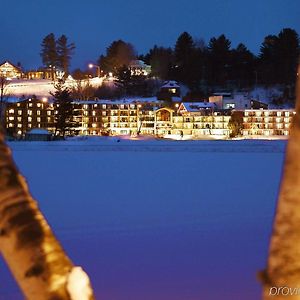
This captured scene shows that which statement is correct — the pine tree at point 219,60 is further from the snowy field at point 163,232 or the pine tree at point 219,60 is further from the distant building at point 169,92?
the snowy field at point 163,232

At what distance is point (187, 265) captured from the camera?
6.39m

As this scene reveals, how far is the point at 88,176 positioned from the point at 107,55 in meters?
101

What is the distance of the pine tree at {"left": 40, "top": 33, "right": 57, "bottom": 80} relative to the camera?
121 meters

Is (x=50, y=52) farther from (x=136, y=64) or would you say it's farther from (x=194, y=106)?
(x=194, y=106)

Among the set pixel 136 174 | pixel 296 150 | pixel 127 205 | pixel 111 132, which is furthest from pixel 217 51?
pixel 296 150

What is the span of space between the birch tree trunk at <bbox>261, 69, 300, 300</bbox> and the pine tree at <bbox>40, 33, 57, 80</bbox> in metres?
121

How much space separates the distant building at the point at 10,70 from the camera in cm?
12401

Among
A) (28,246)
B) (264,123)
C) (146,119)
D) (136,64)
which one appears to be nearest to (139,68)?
(136,64)

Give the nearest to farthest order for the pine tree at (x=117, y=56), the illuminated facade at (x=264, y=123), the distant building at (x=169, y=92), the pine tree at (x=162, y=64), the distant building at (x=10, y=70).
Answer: the illuminated facade at (x=264, y=123), the distant building at (x=169, y=92), the pine tree at (x=162, y=64), the pine tree at (x=117, y=56), the distant building at (x=10, y=70)

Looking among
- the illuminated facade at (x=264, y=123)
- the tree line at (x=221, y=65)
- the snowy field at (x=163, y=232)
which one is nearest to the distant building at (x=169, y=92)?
the tree line at (x=221, y=65)

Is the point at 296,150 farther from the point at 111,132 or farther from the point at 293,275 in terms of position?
the point at 111,132

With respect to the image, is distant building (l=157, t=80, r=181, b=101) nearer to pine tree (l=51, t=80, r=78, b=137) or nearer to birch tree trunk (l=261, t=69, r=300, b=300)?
pine tree (l=51, t=80, r=78, b=137)

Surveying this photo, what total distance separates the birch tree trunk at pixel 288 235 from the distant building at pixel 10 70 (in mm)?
124746

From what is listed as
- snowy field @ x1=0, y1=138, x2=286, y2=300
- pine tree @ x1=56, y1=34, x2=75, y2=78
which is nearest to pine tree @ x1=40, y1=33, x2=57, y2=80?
pine tree @ x1=56, y1=34, x2=75, y2=78
